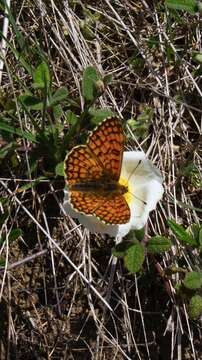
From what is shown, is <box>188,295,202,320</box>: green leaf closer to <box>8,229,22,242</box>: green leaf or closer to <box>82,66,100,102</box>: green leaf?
<box>8,229,22,242</box>: green leaf

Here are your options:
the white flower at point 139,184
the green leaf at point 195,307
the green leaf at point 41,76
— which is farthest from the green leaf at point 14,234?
the green leaf at point 195,307

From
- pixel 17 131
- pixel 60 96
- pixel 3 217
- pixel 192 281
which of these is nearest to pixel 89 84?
pixel 60 96

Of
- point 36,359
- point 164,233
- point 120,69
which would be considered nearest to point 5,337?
point 36,359

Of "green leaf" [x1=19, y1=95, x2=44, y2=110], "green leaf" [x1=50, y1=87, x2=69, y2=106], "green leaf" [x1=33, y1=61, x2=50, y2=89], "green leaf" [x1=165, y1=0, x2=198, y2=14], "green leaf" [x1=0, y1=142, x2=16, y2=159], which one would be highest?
"green leaf" [x1=165, y1=0, x2=198, y2=14]

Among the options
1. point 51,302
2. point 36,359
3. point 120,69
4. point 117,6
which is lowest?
point 36,359

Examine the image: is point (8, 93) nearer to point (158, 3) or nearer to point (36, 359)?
point (158, 3)

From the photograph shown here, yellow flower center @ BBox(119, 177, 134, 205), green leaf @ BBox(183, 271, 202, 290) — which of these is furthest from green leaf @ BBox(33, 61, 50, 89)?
green leaf @ BBox(183, 271, 202, 290)
